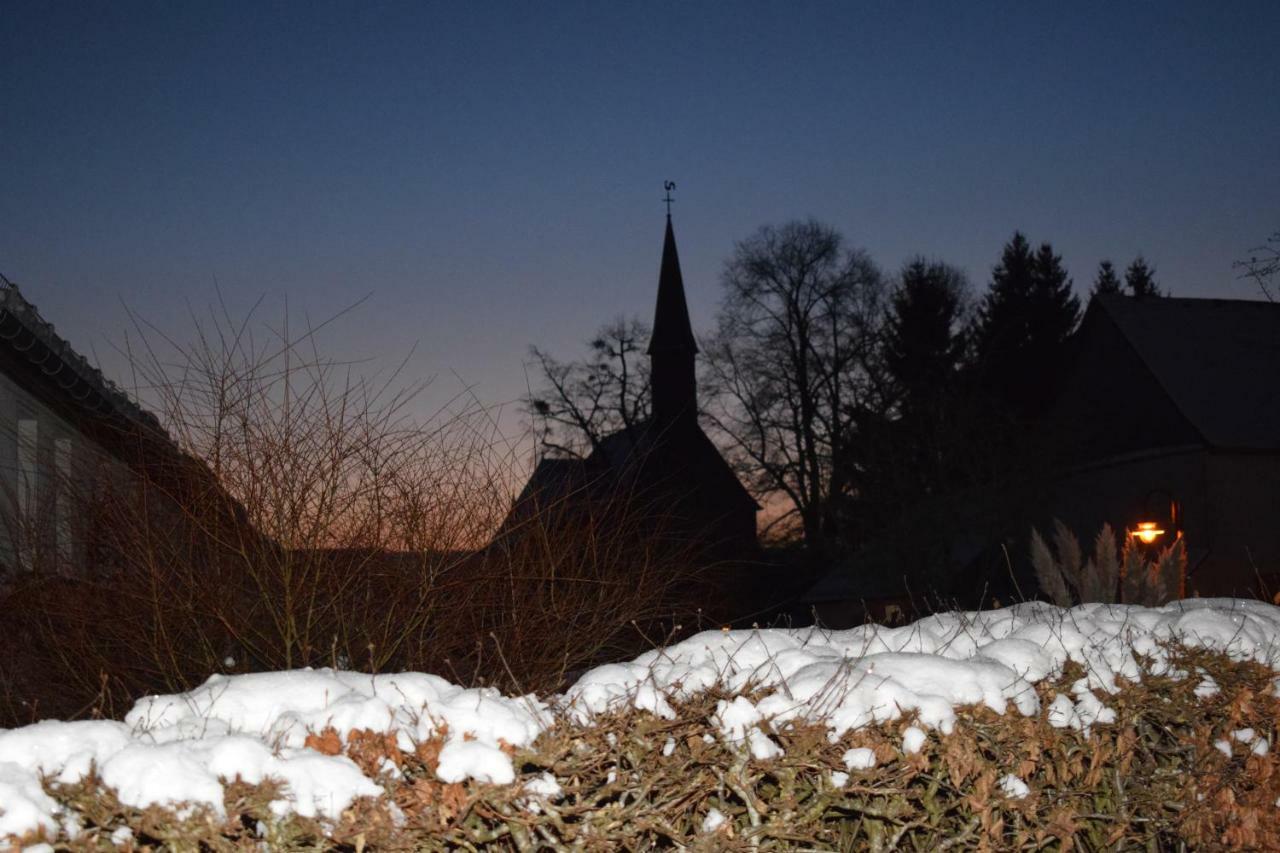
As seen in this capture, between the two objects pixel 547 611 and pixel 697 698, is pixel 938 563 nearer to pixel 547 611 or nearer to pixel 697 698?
pixel 547 611

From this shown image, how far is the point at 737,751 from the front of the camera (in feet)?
8.80

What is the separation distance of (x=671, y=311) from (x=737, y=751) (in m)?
35.8

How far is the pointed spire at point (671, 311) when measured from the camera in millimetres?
37781

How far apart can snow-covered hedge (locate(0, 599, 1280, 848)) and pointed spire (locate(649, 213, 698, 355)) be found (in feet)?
112

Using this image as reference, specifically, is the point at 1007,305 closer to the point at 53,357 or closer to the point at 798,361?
the point at 798,361

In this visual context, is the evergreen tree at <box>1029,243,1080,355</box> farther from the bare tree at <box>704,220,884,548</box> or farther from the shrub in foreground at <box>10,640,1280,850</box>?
the shrub in foreground at <box>10,640,1280,850</box>

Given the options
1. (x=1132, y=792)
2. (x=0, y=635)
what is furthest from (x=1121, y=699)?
(x=0, y=635)

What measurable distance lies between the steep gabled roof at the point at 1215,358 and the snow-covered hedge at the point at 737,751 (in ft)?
66.2

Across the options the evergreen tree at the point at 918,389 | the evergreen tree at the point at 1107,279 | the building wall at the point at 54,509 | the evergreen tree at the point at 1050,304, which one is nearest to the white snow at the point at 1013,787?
Result: the building wall at the point at 54,509

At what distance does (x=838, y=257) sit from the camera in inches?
1416

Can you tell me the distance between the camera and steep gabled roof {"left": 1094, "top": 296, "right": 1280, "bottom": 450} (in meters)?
22.2

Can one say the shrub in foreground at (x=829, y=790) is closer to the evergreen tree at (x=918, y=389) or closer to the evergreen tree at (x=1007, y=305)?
the evergreen tree at (x=918, y=389)

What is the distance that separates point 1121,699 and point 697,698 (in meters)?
1.31

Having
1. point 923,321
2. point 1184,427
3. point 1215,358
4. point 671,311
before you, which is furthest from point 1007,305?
point 1184,427
